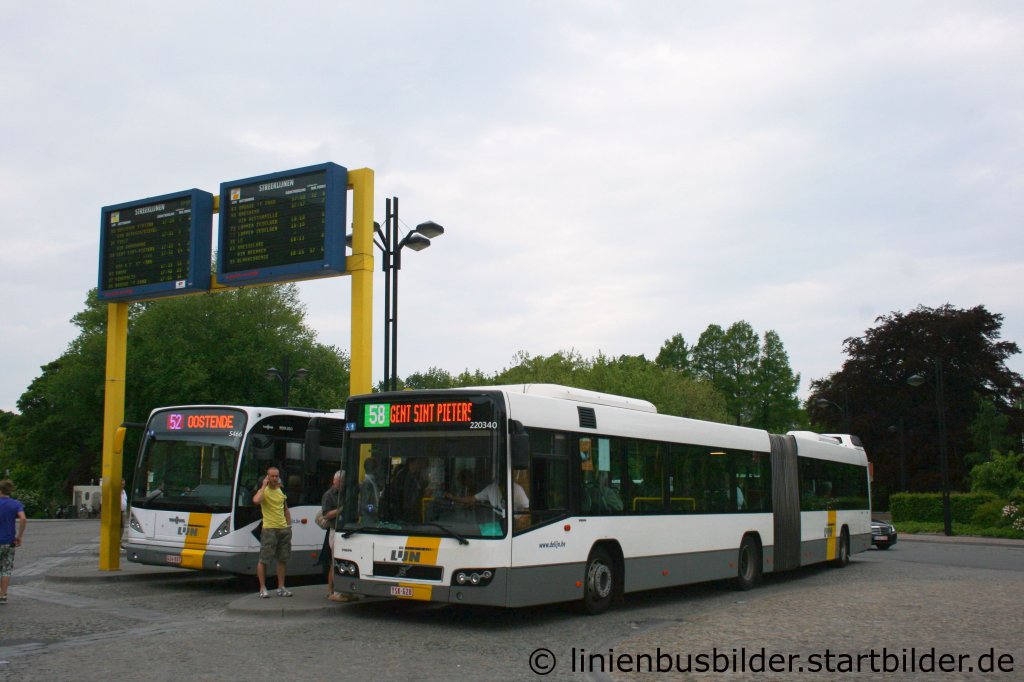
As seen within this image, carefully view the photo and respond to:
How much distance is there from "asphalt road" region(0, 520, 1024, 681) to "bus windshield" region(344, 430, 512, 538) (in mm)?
1174

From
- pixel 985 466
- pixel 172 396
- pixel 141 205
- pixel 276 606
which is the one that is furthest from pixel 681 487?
pixel 172 396

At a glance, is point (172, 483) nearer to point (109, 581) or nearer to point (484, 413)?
point (109, 581)

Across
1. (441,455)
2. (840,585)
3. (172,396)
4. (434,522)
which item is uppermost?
(172,396)

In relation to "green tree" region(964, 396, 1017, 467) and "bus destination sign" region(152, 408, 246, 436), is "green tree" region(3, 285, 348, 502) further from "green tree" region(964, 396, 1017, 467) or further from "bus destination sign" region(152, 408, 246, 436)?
"green tree" region(964, 396, 1017, 467)

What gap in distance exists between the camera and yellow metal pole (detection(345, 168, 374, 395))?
50.0 feet

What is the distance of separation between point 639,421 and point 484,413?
12.0 ft

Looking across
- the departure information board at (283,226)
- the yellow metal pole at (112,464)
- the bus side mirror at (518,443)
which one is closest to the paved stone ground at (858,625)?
the bus side mirror at (518,443)

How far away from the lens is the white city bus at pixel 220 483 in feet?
50.2

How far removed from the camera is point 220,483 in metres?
15.6

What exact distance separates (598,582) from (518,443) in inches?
112

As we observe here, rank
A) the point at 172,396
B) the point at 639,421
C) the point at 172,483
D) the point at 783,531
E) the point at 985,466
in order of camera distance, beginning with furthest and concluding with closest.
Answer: the point at 172,396, the point at 985,466, the point at 783,531, the point at 172,483, the point at 639,421

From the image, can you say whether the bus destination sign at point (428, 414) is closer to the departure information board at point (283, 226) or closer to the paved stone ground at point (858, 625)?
the paved stone ground at point (858, 625)

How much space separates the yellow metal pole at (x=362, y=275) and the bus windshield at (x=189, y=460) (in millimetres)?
2160

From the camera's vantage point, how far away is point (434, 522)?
11.4 m
